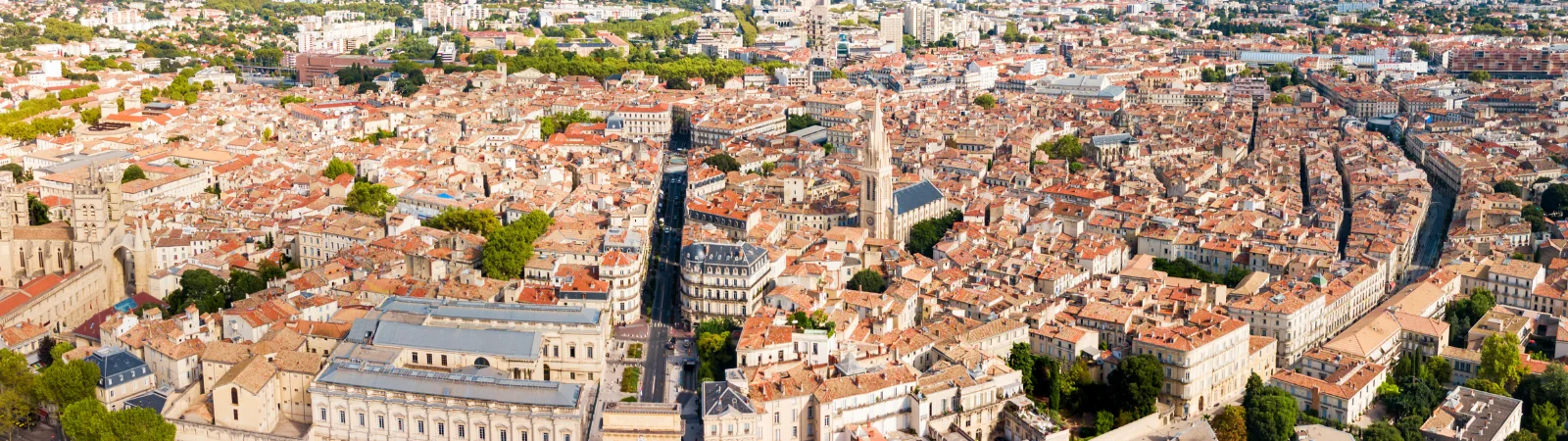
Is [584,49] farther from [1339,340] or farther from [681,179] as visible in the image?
[1339,340]

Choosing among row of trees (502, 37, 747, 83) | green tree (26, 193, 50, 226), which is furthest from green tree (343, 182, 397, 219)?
row of trees (502, 37, 747, 83)

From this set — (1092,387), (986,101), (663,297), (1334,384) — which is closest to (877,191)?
(663,297)

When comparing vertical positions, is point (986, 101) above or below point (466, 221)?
above

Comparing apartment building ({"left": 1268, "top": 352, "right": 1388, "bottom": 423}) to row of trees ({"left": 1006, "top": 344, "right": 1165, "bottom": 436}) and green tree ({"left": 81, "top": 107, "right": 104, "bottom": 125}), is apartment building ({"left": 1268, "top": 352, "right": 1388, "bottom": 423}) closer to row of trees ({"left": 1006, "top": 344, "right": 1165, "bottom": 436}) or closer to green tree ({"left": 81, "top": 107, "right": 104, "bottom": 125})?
row of trees ({"left": 1006, "top": 344, "right": 1165, "bottom": 436})

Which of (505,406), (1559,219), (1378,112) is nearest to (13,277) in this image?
(505,406)

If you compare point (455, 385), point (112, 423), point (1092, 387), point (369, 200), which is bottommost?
point (1092, 387)

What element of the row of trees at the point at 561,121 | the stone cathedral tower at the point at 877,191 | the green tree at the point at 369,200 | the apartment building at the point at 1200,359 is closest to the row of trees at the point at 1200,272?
the apartment building at the point at 1200,359

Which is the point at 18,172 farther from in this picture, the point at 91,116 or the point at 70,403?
the point at 70,403
